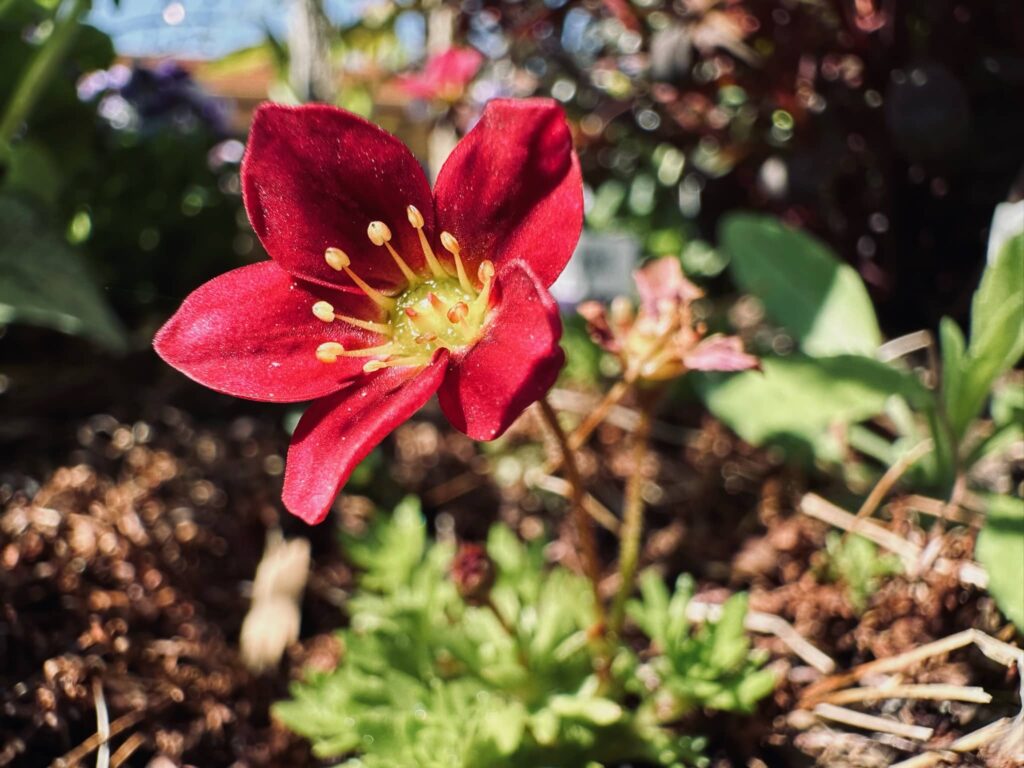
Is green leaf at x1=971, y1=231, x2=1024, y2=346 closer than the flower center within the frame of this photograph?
No

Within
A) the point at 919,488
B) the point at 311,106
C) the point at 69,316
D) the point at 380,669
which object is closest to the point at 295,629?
the point at 380,669

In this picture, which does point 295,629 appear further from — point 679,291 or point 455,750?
point 679,291

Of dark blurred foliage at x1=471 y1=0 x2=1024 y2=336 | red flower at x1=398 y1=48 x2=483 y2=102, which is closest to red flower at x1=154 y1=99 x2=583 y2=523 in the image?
dark blurred foliage at x1=471 y1=0 x2=1024 y2=336

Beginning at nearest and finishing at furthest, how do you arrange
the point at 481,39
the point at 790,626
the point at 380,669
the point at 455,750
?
the point at 455,750 → the point at 380,669 → the point at 790,626 → the point at 481,39

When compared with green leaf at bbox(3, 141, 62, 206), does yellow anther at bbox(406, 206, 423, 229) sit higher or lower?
higher

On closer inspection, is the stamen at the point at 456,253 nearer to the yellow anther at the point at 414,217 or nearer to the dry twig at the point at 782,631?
the yellow anther at the point at 414,217

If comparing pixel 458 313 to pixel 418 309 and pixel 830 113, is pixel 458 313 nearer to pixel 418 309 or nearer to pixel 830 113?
pixel 418 309

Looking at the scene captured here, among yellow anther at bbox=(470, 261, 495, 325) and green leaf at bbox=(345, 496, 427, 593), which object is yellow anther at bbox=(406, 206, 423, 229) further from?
green leaf at bbox=(345, 496, 427, 593)
